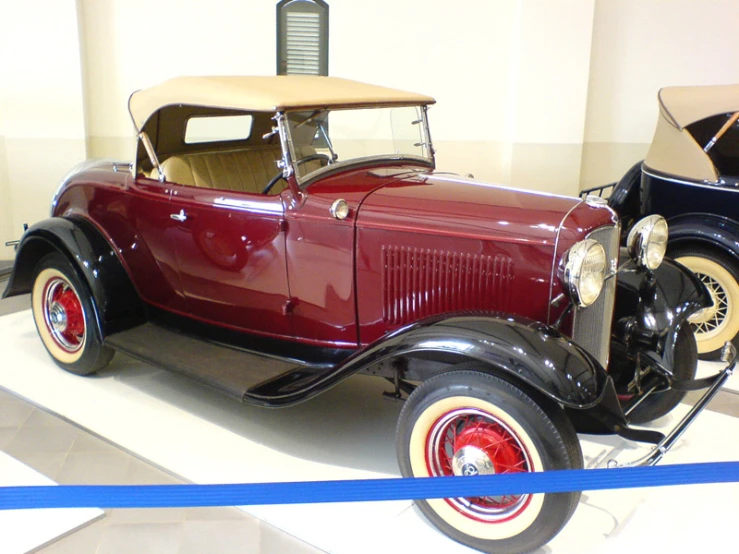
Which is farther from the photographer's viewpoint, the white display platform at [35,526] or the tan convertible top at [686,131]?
the tan convertible top at [686,131]

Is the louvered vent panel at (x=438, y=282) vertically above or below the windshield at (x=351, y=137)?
below

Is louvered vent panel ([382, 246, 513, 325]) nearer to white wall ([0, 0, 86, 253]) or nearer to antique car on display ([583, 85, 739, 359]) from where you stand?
antique car on display ([583, 85, 739, 359])

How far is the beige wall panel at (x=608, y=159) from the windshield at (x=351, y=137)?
13.5 feet

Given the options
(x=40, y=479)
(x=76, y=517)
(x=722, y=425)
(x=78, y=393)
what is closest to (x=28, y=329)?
(x=78, y=393)

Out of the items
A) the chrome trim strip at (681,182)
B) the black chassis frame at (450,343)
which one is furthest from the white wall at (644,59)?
the black chassis frame at (450,343)

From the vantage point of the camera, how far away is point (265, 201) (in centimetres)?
311

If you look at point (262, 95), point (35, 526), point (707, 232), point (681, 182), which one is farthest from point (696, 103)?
point (35, 526)

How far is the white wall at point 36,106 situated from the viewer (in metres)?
5.92

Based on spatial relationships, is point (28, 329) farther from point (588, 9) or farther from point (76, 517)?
point (588, 9)

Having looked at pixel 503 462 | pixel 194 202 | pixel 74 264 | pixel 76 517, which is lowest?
pixel 76 517

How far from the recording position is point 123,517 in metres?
2.72

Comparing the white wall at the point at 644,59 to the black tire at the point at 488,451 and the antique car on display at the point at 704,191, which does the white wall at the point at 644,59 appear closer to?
the antique car on display at the point at 704,191

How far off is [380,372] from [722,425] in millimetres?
1974

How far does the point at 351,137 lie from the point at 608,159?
14.2ft
